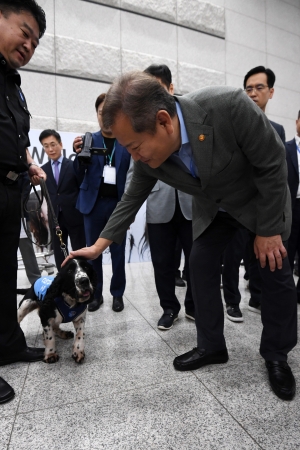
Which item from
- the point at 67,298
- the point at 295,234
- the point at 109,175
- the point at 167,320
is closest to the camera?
the point at 67,298

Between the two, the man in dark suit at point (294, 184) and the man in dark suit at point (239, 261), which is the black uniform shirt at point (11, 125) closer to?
the man in dark suit at point (239, 261)

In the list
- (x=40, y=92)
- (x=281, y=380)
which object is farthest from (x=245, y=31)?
(x=281, y=380)

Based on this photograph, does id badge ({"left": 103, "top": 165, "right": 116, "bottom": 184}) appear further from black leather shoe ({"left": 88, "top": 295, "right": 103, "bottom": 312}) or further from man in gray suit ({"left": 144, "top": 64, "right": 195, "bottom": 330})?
black leather shoe ({"left": 88, "top": 295, "right": 103, "bottom": 312})

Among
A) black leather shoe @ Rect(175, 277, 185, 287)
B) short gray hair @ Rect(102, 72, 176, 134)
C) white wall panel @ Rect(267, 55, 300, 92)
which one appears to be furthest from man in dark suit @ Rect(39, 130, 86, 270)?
white wall panel @ Rect(267, 55, 300, 92)

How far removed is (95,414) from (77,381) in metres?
0.27

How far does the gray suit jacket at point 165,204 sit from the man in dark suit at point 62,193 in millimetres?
1098

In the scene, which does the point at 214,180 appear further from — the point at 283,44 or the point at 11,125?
the point at 283,44

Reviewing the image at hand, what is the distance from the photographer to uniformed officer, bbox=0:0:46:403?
1292 mm

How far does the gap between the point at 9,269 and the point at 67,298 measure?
317 mm

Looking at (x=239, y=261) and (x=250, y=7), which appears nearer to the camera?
Answer: (x=239, y=261)

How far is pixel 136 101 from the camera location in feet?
2.98

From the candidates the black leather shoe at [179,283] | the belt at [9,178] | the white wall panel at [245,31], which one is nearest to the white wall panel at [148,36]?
the white wall panel at [245,31]

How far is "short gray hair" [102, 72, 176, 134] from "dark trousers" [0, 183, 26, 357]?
0.73 meters

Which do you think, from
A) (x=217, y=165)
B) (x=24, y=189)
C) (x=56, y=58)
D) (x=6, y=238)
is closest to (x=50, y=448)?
(x=6, y=238)
